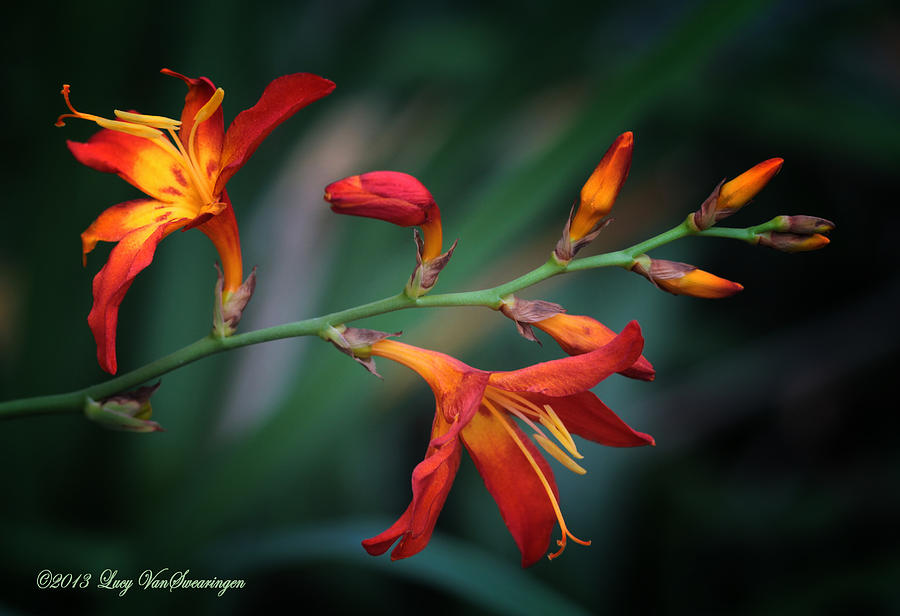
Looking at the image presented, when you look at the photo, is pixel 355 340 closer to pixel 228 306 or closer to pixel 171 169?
pixel 228 306

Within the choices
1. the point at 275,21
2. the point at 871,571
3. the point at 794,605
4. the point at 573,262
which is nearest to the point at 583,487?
the point at 794,605

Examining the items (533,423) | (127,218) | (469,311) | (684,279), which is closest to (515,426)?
(533,423)

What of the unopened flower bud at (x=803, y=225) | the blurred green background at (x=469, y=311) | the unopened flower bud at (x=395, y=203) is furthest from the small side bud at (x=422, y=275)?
the blurred green background at (x=469, y=311)

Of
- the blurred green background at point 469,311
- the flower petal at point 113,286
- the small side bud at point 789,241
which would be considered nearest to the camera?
the flower petal at point 113,286

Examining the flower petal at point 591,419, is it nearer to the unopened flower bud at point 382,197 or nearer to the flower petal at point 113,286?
the unopened flower bud at point 382,197

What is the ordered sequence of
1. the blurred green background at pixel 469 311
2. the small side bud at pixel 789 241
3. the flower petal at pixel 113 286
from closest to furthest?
1. the flower petal at pixel 113 286
2. the small side bud at pixel 789 241
3. the blurred green background at pixel 469 311

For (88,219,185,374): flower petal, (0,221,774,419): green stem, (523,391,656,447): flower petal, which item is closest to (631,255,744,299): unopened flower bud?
(0,221,774,419): green stem

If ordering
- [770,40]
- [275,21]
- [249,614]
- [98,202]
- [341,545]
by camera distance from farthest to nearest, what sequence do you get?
[275,21] < [770,40] < [249,614] < [98,202] < [341,545]

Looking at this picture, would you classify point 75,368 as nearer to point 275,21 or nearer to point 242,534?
point 242,534
